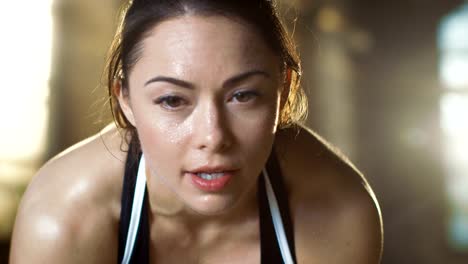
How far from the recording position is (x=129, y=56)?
118cm

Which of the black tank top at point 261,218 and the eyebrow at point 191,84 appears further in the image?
the black tank top at point 261,218

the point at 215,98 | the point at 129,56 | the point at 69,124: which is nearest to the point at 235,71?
the point at 215,98

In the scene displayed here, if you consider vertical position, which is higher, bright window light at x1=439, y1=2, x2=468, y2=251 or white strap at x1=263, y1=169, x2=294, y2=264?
bright window light at x1=439, y1=2, x2=468, y2=251

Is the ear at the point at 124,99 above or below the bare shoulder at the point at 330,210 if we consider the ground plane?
above

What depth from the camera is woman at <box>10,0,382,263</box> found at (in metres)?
1.11

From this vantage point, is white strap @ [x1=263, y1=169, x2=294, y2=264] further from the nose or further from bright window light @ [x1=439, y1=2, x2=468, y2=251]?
bright window light @ [x1=439, y1=2, x2=468, y2=251]

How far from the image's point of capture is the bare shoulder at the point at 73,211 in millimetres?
1236

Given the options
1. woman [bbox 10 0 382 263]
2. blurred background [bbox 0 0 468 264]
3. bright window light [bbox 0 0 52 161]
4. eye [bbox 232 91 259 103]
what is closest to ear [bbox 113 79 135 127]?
woman [bbox 10 0 382 263]

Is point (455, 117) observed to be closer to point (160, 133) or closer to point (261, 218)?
point (261, 218)

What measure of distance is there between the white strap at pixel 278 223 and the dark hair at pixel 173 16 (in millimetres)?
145

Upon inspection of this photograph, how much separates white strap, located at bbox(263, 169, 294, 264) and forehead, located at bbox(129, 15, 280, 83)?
0.99 feet

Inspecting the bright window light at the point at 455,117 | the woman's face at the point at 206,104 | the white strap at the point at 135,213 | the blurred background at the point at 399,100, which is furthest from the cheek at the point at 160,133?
the bright window light at the point at 455,117

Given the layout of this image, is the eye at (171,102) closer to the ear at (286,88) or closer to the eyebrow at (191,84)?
the eyebrow at (191,84)

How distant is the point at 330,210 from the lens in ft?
4.30
